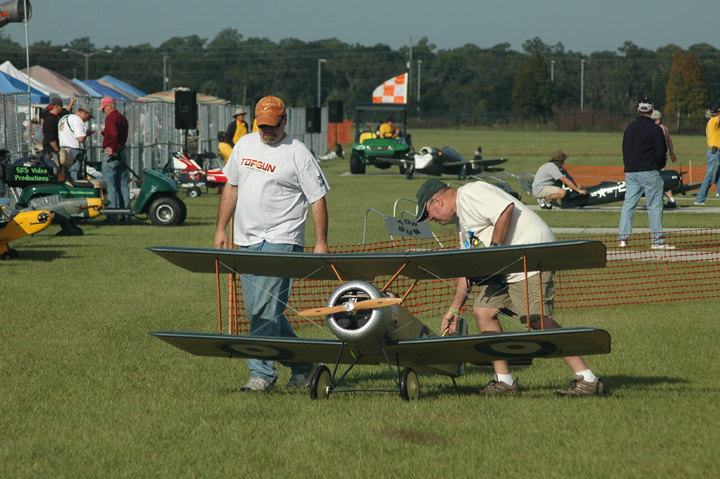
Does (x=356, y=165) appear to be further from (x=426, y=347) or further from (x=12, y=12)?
(x=426, y=347)

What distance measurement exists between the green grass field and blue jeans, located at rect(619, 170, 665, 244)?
3351 mm

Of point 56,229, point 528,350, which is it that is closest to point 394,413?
point 528,350

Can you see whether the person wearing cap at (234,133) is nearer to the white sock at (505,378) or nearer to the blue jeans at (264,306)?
the blue jeans at (264,306)

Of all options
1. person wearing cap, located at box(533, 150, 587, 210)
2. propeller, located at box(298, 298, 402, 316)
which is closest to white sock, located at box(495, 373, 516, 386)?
propeller, located at box(298, 298, 402, 316)

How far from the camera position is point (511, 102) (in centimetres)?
12600

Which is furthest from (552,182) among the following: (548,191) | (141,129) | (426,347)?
(426,347)

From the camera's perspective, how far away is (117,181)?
50.8 feet

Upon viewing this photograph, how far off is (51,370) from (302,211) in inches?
89.2

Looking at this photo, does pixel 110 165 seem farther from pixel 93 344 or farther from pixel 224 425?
pixel 224 425

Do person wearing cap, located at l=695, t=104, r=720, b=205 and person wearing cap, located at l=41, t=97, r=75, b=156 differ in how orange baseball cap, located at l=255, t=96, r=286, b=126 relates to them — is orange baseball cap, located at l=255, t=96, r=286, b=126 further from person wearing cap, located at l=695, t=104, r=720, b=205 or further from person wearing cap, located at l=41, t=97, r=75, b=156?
person wearing cap, located at l=695, t=104, r=720, b=205

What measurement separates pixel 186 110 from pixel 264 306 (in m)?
18.3

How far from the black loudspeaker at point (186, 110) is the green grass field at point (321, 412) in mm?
14941

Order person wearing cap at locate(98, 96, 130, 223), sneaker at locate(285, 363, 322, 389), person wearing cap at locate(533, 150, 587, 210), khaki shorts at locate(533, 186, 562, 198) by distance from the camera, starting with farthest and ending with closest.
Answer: khaki shorts at locate(533, 186, 562, 198)
person wearing cap at locate(533, 150, 587, 210)
person wearing cap at locate(98, 96, 130, 223)
sneaker at locate(285, 363, 322, 389)

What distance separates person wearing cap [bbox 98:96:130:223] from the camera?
15023 millimetres
